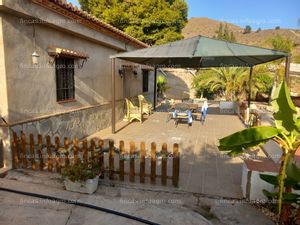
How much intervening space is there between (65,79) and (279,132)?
6723mm

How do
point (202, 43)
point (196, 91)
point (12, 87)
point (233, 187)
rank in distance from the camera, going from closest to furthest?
point (233, 187) < point (12, 87) < point (202, 43) < point (196, 91)

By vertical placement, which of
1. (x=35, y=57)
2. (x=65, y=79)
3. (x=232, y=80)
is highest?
(x=35, y=57)

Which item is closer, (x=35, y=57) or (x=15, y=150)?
(x=15, y=150)

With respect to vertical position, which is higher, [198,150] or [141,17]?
[141,17]

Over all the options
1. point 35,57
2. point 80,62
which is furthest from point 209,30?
point 35,57

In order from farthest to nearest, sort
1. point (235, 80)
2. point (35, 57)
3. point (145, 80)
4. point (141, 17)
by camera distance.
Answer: point (141, 17) < point (235, 80) < point (145, 80) < point (35, 57)

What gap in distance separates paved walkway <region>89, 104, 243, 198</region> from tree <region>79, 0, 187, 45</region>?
1343 cm

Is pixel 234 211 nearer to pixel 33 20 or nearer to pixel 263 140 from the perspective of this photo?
pixel 263 140

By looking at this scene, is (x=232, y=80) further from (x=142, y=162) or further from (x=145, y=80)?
(x=142, y=162)

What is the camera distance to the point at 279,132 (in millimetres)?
3447

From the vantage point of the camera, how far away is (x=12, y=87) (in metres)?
5.70

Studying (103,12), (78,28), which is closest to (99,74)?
(78,28)

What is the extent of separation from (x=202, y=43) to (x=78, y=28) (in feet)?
13.3

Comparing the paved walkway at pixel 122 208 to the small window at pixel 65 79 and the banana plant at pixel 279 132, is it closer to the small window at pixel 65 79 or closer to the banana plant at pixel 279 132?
the banana plant at pixel 279 132
